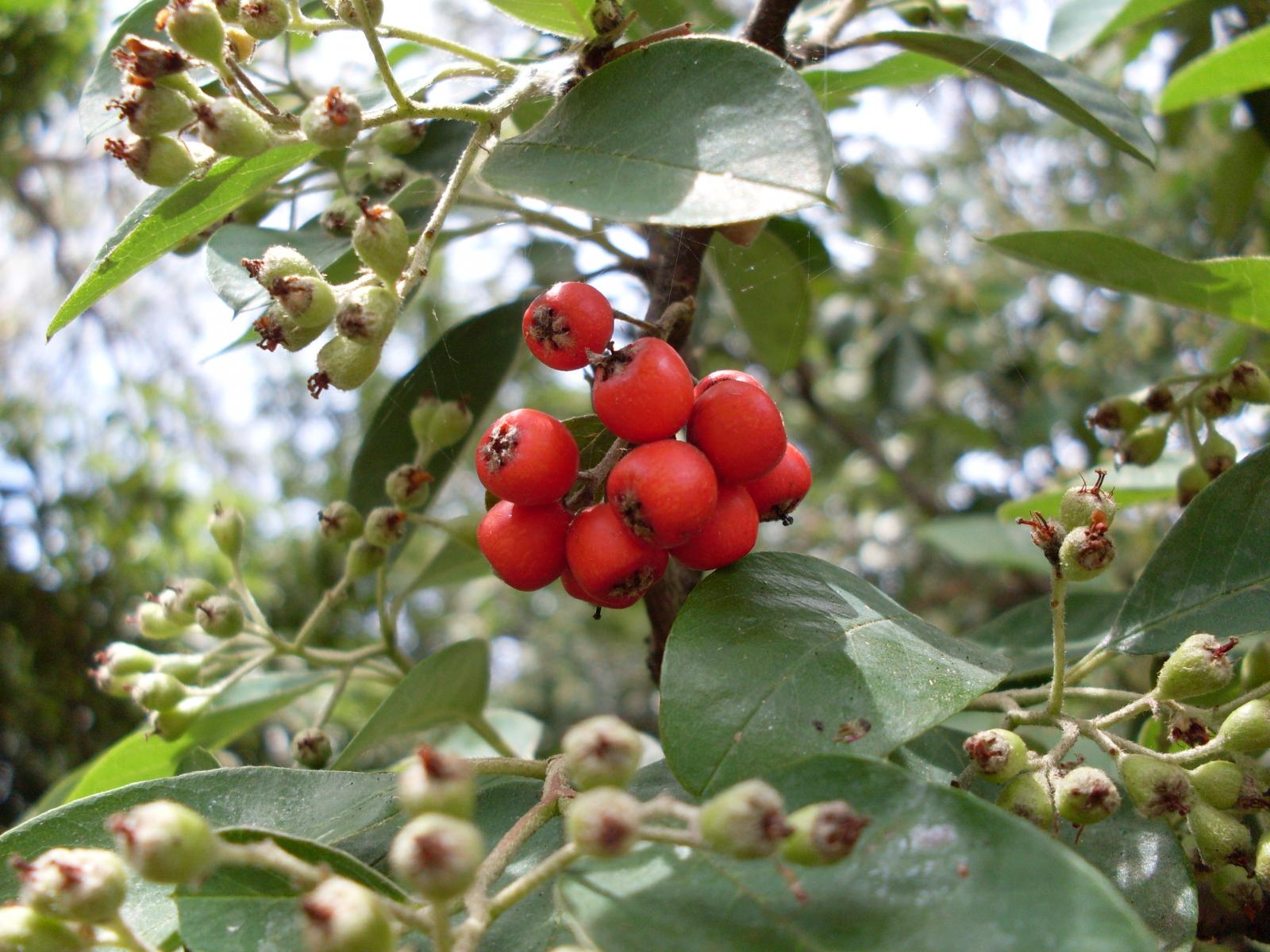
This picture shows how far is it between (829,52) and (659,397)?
46.0 inches

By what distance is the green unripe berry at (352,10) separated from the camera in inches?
54.5

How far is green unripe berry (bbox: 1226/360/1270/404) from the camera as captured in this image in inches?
73.6

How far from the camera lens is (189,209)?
147 cm

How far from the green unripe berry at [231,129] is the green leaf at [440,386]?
2.84ft

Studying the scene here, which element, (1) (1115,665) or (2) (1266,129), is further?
(1) (1115,665)

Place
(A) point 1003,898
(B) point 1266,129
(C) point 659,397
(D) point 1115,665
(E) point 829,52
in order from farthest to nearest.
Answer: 1. (D) point 1115,665
2. (B) point 1266,129
3. (E) point 829,52
4. (C) point 659,397
5. (A) point 1003,898

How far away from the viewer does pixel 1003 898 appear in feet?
2.87

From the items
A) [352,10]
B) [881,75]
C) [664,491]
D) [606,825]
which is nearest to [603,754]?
[606,825]

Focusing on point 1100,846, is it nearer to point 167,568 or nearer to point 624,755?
point 624,755

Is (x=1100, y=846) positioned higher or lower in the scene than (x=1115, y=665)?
higher

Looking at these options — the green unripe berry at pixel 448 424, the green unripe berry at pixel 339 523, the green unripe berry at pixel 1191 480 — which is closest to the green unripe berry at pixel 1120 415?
the green unripe berry at pixel 1191 480

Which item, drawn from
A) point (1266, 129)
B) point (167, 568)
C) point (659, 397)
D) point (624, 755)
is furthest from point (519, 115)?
point (167, 568)

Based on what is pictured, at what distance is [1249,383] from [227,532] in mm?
2040

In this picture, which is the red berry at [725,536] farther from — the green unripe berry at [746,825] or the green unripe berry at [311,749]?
the green unripe berry at [311,749]
